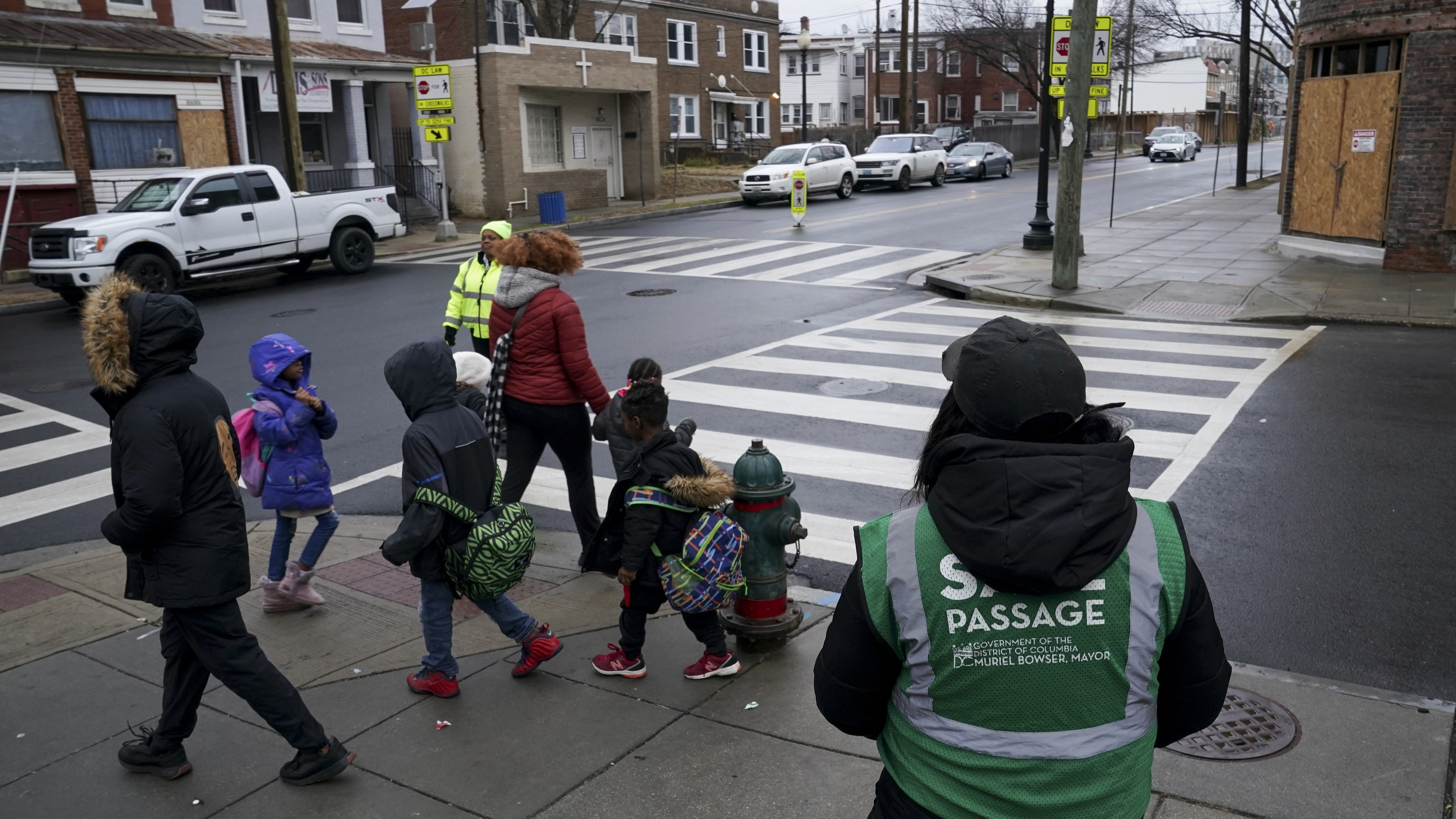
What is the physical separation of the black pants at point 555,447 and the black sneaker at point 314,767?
2156mm

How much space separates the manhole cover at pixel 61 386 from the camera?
11.6 meters

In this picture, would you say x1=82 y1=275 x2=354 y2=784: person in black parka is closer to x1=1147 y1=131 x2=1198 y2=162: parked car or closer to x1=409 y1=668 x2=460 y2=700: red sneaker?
x1=409 y1=668 x2=460 y2=700: red sneaker

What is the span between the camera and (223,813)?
4.04 m

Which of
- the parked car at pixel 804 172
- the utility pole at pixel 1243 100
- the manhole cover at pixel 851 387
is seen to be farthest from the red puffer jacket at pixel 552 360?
the utility pole at pixel 1243 100

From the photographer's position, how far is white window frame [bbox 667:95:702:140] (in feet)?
156

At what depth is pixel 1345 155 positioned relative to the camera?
55.8ft

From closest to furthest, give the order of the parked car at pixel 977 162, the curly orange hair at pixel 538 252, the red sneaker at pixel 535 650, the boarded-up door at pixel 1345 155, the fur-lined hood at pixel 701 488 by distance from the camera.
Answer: the fur-lined hood at pixel 701 488 < the red sneaker at pixel 535 650 < the curly orange hair at pixel 538 252 < the boarded-up door at pixel 1345 155 < the parked car at pixel 977 162

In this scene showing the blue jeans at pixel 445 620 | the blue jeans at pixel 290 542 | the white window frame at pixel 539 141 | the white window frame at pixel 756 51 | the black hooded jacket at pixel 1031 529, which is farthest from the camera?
the white window frame at pixel 756 51

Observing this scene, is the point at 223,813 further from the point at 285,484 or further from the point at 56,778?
the point at 285,484

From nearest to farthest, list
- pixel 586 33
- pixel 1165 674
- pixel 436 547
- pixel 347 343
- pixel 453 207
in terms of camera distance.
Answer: pixel 1165 674 < pixel 436 547 < pixel 347 343 < pixel 453 207 < pixel 586 33

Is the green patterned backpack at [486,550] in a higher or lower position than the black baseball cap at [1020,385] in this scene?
lower

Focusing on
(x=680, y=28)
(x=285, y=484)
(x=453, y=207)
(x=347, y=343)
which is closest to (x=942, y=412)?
(x=285, y=484)

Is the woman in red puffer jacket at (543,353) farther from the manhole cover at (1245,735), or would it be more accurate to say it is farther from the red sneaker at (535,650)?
the manhole cover at (1245,735)

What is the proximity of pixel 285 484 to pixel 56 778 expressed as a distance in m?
1.78
